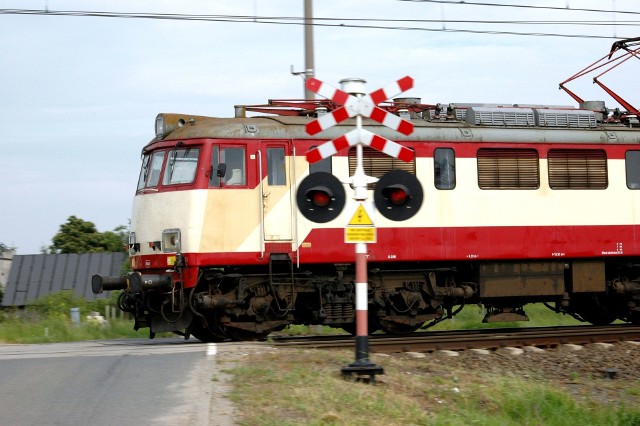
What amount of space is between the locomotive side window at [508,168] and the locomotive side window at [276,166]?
371cm

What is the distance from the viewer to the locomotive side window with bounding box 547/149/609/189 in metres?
18.1

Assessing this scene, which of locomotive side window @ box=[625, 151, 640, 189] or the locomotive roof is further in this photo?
locomotive side window @ box=[625, 151, 640, 189]

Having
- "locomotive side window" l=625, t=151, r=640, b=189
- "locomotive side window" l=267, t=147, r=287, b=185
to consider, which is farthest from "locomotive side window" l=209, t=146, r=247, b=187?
"locomotive side window" l=625, t=151, r=640, b=189

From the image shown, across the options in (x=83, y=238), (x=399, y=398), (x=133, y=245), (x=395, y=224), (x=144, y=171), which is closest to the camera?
(x=399, y=398)

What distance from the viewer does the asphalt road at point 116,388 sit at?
29.8ft

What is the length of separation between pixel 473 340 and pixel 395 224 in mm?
2418

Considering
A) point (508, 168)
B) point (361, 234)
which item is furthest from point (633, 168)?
point (361, 234)

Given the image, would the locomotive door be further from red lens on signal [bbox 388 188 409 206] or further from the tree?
the tree

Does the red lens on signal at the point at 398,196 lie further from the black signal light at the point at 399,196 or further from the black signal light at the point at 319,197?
the black signal light at the point at 319,197

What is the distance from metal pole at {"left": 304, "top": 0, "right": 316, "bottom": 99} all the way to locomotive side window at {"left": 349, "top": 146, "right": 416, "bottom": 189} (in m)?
4.00

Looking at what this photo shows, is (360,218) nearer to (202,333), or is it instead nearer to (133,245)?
(202,333)

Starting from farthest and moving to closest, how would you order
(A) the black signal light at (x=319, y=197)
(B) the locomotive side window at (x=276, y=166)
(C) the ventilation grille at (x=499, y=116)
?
1. (C) the ventilation grille at (x=499, y=116)
2. (B) the locomotive side window at (x=276, y=166)
3. (A) the black signal light at (x=319, y=197)

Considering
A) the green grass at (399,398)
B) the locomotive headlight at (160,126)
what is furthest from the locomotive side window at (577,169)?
the locomotive headlight at (160,126)

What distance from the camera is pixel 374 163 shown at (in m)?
16.9
